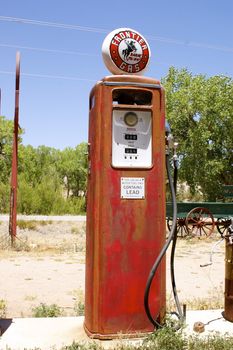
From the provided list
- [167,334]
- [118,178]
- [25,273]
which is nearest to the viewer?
[167,334]

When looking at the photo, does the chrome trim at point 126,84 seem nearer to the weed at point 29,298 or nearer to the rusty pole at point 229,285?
the rusty pole at point 229,285

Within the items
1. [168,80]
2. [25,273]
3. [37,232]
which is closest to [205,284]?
[25,273]

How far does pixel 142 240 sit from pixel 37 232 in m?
11.5

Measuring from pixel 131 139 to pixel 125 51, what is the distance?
0.78 metres

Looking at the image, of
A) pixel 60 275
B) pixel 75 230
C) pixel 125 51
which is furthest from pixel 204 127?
pixel 125 51

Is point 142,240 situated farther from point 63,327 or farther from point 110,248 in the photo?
point 63,327

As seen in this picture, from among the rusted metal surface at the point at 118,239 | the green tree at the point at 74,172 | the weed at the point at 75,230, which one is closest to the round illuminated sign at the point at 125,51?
the rusted metal surface at the point at 118,239

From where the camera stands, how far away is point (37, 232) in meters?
14.9

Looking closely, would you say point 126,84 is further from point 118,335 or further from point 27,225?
point 27,225

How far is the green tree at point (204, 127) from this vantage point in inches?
987

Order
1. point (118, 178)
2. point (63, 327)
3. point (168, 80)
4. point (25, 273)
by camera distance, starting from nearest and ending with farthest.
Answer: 1. point (118, 178)
2. point (63, 327)
3. point (25, 273)
4. point (168, 80)

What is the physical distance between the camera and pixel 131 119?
3906 mm

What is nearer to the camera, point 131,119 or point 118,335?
point 118,335

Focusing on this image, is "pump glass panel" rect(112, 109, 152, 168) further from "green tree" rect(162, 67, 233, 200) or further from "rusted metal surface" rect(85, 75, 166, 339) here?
"green tree" rect(162, 67, 233, 200)
